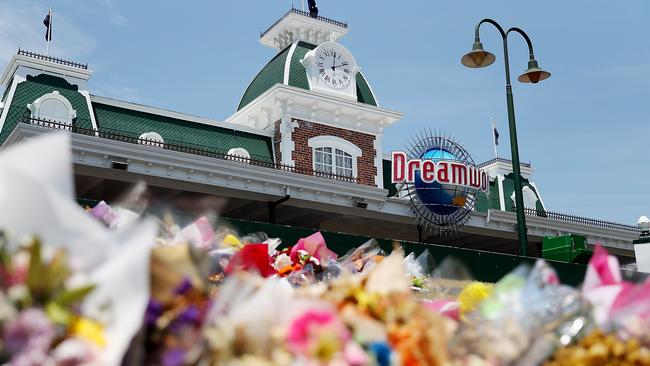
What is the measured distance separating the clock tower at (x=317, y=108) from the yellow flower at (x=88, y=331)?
22886 mm

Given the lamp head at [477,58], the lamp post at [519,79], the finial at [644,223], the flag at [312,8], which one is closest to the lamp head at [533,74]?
the lamp post at [519,79]

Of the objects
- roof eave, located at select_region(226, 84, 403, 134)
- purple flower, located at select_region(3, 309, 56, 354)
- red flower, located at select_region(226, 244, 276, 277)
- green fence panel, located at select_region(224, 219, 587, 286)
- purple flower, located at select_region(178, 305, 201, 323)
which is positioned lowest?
purple flower, located at select_region(3, 309, 56, 354)

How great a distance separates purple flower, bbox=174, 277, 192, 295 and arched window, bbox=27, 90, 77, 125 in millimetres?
21877

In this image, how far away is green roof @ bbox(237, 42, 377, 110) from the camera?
27.7 meters

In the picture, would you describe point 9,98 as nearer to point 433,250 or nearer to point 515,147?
point 515,147

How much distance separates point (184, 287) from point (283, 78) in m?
25.9

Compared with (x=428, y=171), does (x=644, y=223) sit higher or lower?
lower

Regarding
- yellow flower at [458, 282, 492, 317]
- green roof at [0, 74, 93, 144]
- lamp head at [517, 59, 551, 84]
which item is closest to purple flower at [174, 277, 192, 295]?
yellow flower at [458, 282, 492, 317]

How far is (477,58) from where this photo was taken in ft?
47.2

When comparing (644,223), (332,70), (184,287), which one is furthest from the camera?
(332,70)

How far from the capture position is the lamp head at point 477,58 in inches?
563

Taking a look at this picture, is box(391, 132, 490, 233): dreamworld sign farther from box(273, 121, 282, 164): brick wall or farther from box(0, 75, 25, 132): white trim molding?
box(0, 75, 25, 132): white trim molding

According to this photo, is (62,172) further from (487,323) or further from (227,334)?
(487,323)

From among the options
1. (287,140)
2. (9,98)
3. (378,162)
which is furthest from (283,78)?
(9,98)
